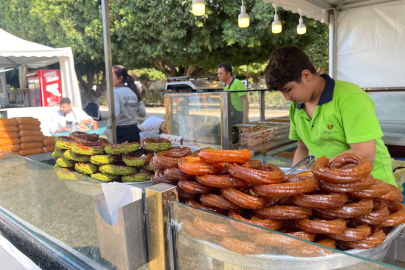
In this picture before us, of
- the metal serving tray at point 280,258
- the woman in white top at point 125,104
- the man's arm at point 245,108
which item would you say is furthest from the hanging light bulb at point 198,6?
the metal serving tray at point 280,258

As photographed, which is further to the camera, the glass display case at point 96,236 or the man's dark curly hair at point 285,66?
the man's dark curly hair at point 285,66

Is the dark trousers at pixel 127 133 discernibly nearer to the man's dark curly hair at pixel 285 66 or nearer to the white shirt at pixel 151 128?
the white shirt at pixel 151 128

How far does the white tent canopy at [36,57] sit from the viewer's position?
5301 millimetres

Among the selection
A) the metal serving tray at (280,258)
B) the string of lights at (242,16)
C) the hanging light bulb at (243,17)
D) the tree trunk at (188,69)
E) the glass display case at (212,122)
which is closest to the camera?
the metal serving tray at (280,258)

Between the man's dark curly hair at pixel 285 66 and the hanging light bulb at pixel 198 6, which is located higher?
the hanging light bulb at pixel 198 6

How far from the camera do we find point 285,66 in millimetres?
2096

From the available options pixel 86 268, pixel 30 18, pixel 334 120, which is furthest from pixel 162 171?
pixel 30 18

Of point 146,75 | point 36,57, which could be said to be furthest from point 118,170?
point 146,75

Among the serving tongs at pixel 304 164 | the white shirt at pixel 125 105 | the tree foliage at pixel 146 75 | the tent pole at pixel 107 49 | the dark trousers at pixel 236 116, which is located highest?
the tree foliage at pixel 146 75

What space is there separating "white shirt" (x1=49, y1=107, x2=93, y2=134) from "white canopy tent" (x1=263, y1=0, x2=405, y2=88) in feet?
14.5

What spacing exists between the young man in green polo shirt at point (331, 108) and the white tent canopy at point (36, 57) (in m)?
5.11

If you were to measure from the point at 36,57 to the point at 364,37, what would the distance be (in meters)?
6.68

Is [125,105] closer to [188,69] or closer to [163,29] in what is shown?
[163,29]

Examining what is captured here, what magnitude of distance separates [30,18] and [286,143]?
1032cm
